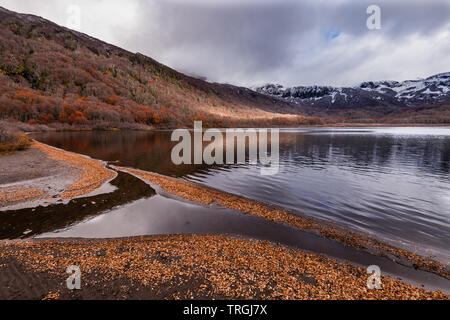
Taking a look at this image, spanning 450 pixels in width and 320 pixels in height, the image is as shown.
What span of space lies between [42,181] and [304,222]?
60.1 feet

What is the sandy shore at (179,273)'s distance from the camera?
5.25 m

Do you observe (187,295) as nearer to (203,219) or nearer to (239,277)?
(239,277)

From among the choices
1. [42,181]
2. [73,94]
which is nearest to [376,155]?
[42,181]

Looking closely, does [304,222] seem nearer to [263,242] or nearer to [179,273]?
[263,242]

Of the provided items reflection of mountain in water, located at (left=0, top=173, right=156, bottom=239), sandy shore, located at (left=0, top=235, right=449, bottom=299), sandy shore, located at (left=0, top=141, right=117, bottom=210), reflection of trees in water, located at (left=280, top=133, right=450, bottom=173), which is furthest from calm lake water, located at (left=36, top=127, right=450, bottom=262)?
sandy shore, located at (left=0, top=141, right=117, bottom=210)

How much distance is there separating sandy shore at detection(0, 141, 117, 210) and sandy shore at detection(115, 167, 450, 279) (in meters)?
4.90

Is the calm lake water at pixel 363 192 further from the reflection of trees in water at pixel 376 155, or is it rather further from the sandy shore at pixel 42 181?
the sandy shore at pixel 42 181

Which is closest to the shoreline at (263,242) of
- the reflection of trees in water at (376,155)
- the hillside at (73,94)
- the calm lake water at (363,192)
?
the calm lake water at (363,192)

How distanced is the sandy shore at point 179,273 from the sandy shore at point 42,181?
5912mm

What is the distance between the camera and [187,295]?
5.21 m

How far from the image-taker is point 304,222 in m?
10.8

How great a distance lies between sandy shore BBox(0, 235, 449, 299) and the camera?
525cm
